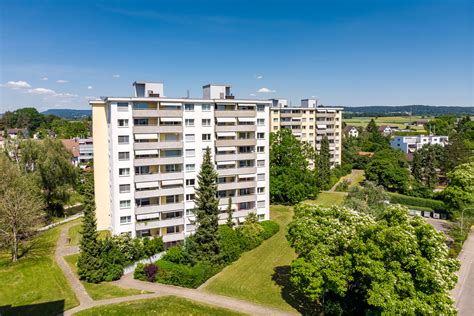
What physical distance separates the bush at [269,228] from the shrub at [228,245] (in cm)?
583

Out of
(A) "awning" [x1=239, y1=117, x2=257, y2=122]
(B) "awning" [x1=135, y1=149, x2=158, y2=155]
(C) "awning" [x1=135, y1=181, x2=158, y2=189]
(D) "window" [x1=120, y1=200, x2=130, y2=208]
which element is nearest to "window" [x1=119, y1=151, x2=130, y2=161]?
(B) "awning" [x1=135, y1=149, x2=158, y2=155]

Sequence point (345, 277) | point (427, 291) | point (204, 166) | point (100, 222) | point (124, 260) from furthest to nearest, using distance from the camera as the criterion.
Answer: point (100, 222) → point (204, 166) → point (124, 260) → point (345, 277) → point (427, 291)

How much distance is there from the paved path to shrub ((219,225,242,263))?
24302 millimetres

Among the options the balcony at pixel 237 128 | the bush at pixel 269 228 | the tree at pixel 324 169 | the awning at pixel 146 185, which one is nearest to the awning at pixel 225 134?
the balcony at pixel 237 128

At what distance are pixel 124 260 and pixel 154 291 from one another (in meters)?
7.09

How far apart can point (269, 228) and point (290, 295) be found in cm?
1838

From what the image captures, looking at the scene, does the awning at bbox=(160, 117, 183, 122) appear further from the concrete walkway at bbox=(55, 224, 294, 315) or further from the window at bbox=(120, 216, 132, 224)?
the concrete walkway at bbox=(55, 224, 294, 315)

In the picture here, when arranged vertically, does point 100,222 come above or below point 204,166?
below

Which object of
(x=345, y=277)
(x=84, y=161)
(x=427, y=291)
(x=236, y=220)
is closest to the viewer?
(x=427, y=291)

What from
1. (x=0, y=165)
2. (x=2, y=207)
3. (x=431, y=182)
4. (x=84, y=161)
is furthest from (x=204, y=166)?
(x=84, y=161)

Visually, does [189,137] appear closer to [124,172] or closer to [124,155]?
[124,155]

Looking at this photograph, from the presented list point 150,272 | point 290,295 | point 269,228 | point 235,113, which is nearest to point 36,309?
point 150,272

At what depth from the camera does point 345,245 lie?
28516 millimetres

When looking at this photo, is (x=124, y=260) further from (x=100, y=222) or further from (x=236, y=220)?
(x=236, y=220)
